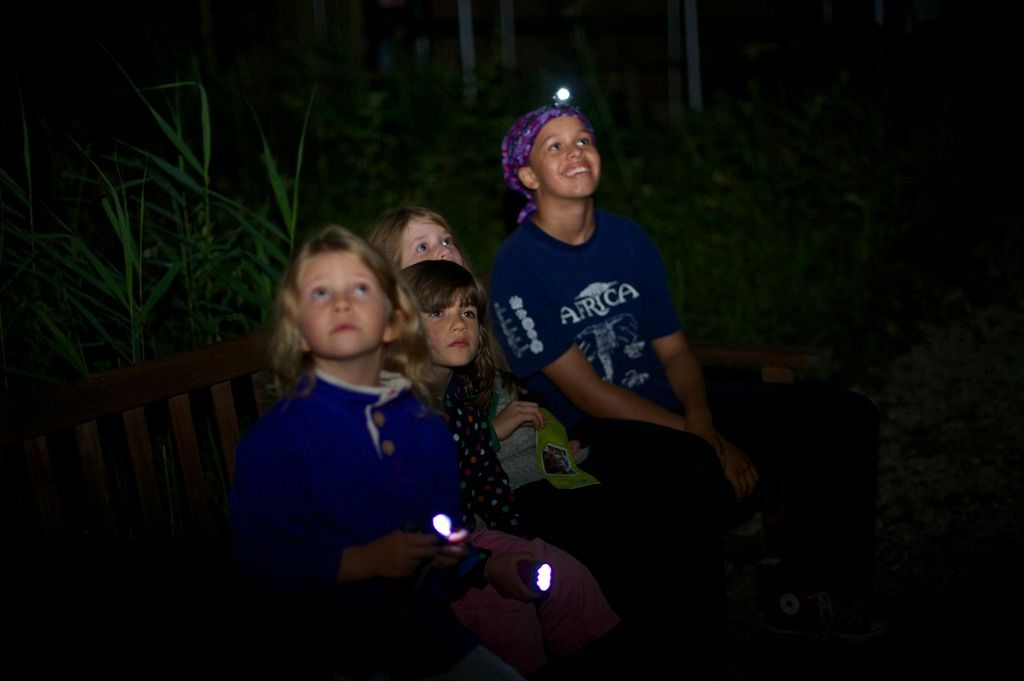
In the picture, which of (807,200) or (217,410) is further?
(807,200)

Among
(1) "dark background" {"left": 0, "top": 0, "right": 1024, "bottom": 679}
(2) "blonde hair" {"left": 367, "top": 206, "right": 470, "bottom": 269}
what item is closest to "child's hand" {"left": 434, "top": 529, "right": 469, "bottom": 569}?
(1) "dark background" {"left": 0, "top": 0, "right": 1024, "bottom": 679}

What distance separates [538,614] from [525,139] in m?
1.55

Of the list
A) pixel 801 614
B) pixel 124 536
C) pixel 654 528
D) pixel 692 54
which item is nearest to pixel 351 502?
pixel 124 536

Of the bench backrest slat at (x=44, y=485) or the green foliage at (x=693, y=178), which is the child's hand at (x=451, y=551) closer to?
the bench backrest slat at (x=44, y=485)

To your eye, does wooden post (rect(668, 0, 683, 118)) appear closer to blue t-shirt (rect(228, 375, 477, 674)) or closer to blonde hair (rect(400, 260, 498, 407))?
blonde hair (rect(400, 260, 498, 407))

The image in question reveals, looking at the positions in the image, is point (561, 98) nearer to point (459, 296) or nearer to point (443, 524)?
point (459, 296)

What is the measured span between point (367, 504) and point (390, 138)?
503 cm


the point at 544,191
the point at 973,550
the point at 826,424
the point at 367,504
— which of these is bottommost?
the point at 973,550

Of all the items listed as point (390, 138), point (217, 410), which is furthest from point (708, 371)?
point (217, 410)

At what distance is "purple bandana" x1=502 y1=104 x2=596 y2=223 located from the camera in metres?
3.57

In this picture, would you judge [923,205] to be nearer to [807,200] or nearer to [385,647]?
[807,200]

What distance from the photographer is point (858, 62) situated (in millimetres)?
7754

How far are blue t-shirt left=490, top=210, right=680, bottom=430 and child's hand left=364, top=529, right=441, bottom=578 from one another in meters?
1.39

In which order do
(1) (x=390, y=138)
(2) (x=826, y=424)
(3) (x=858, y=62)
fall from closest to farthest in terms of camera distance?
(2) (x=826, y=424) < (1) (x=390, y=138) < (3) (x=858, y=62)
